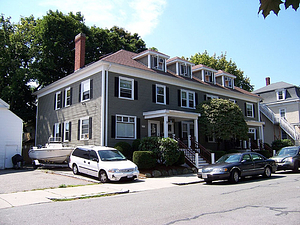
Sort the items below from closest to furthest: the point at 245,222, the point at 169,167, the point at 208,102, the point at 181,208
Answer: the point at 245,222 → the point at 181,208 → the point at 169,167 → the point at 208,102

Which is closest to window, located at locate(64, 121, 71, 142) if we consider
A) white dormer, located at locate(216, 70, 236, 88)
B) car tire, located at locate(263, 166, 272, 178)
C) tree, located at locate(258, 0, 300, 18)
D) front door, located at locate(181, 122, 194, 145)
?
front door, located at locate(181, 122, 194, 145)

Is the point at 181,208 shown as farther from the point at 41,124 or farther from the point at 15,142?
the point at 41,124

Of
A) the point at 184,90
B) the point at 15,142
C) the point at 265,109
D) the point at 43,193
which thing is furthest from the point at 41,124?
the point at 265,109

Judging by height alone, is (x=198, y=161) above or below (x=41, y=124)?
below

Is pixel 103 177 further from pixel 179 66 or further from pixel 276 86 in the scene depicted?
pixel 276 86

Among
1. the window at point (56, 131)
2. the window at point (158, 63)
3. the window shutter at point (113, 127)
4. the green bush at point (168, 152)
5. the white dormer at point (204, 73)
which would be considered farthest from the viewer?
the white dormer at point (204, 73)

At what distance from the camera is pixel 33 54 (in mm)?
29422

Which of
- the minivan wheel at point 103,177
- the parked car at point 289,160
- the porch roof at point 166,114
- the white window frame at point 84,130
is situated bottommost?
the minivan wheel at point 103,177

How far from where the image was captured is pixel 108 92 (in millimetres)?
19125

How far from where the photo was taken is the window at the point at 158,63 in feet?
76.0

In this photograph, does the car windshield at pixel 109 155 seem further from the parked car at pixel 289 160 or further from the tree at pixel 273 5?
the tree at pixel 273 5

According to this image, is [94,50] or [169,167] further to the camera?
[94,50]

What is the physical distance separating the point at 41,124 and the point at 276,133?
3039 centimetres

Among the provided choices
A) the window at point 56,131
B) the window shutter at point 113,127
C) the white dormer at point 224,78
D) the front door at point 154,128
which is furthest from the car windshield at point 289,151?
the window at point 56,131
